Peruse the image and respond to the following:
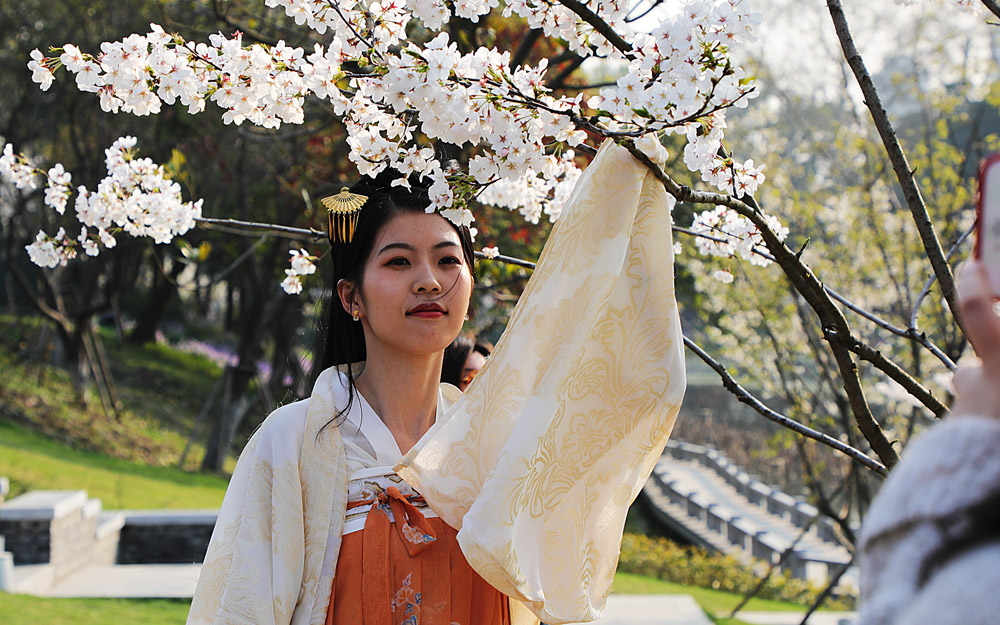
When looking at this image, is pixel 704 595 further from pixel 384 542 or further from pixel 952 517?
pixel 952 517

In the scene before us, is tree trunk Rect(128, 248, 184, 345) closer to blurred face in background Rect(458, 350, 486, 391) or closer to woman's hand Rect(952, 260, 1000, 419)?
blurred face in background Rect(458, 350, 486, 391)

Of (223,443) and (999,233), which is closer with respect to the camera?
(999,233)

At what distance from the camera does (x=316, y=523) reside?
1853mm

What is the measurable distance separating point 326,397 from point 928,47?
724 centimetres

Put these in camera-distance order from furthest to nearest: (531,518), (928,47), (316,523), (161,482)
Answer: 1. (161,482)
2. (928,47)
3. (316,523)
4. (531,518)

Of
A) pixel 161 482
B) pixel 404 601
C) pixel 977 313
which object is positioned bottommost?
pixel 161 482

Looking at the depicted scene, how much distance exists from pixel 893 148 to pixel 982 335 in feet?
3.32

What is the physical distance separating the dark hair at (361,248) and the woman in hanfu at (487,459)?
0.04 m

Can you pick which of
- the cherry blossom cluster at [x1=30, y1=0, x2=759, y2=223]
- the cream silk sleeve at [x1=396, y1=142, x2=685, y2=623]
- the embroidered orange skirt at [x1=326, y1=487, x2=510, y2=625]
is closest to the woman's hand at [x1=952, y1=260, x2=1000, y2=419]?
the cherry blossom cluster at [x1=30, y1=0, x2=759, y2=223]

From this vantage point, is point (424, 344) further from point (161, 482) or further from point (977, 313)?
point (161, 482)

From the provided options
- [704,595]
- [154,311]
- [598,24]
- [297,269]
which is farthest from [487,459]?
[154,311]

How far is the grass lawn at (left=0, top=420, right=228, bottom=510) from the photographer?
9109 mm

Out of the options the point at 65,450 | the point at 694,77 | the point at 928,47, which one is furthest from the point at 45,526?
the point at 928,47

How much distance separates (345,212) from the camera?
2.07 meters
